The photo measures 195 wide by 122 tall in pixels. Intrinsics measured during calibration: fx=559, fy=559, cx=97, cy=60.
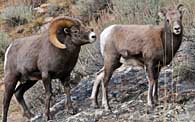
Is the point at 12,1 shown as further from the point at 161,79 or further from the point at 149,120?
the point at 149,120

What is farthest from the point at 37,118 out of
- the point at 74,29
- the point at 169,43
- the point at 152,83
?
the point at 169,43

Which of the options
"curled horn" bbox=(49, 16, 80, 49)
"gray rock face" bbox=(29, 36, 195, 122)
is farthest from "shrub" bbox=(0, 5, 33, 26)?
"curled horn" bbox=(49, 16, 80, 49)

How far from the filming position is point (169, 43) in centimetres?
816

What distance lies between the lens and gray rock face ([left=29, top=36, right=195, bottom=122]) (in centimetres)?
760

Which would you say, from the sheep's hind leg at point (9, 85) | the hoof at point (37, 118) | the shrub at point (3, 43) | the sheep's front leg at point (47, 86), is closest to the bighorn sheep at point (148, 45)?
the sheep's front leg at point (47, 86)

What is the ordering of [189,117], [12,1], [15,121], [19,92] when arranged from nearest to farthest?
1. [189,117]
2. [19,92]
3. [15,121]
4. [12,1]

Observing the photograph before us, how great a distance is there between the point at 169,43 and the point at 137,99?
1.08 m

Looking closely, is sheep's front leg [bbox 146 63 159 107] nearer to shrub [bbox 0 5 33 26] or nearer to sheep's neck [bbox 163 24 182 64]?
sheep's neck [bbox 163 24 182 64]

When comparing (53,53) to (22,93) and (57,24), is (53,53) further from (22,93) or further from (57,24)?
(22,93)

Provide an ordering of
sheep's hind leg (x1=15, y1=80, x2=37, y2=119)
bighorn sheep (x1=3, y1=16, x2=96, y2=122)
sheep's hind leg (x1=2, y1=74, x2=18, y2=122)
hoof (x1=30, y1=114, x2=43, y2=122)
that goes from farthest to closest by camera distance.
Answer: sheep's hind leg (x1=15, y1=80, x2=37, y2=119), sheep's hind leg (x1=2, y1=74, x2=18, y2=122), hoof (x1=30, y1=114, x2=43, y2=122), bighorn sheep (x1=3, y1=16, x2=96, y2=122)

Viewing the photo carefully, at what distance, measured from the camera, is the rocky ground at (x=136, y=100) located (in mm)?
7574

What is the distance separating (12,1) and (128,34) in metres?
11.1

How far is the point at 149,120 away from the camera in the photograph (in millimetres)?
7414

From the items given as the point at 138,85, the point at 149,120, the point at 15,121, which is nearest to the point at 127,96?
the point at 138,85
